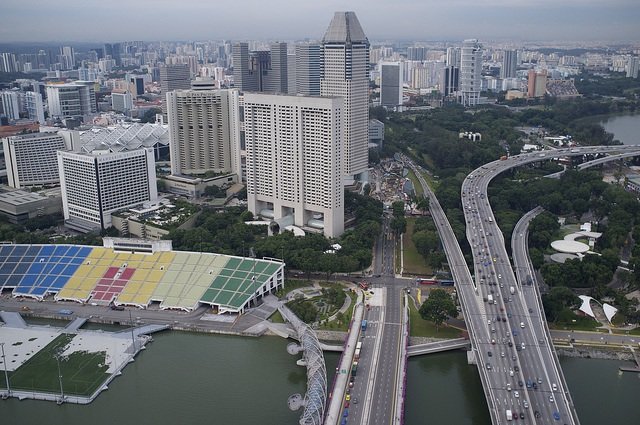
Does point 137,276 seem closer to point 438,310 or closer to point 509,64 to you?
point 438,310

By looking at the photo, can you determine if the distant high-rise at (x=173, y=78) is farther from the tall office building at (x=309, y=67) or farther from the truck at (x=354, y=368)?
the truck at (x=354, y=368)

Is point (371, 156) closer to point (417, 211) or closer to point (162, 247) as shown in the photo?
point (417, 211)

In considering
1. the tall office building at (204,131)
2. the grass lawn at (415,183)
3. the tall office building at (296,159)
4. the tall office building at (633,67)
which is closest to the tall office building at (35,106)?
the tall office building at (204,131)

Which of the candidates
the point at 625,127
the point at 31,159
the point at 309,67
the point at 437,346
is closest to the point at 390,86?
the point at 309,67

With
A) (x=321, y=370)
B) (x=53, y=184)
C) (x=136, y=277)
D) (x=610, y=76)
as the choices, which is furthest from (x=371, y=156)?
(x=610, y=76)

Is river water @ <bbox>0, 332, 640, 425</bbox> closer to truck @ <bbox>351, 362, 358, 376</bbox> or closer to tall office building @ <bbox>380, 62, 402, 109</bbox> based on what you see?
truck @ <bbox>351, 362, 358, 376</bbox>

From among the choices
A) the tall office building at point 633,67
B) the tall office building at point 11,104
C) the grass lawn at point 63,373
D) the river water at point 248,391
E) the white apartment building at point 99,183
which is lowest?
the river water at point 248,391
